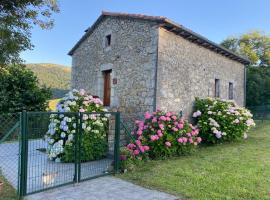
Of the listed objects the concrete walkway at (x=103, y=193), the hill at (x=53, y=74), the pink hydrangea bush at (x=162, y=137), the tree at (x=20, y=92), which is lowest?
the concrete walkway at (x=103, y=193)

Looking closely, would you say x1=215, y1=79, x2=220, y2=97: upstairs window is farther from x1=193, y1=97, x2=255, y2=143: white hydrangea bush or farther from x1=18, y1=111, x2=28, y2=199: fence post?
x1=18, y1=111, x2=28, y2=199: fence post

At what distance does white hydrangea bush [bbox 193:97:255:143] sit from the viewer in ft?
33.0

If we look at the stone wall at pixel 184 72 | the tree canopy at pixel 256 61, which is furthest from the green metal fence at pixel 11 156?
the tree canopy at pixel 256 61

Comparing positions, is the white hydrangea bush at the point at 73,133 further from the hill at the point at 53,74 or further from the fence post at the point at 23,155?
the hill at the point at 53,74

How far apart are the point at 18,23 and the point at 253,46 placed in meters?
25.9

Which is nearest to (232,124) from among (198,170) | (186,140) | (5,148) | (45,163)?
(186,140)

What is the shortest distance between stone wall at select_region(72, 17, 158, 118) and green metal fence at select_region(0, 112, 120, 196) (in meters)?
1.89

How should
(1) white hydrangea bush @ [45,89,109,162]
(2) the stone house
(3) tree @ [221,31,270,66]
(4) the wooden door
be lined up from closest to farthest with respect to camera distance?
1. (1) white hydrangea bush @ [45,89,109,162]
2. (2) the stone house
3. (4) the wooden door
4. (3) tree @ [221,31,270,66]

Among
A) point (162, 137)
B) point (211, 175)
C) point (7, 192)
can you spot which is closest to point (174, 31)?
point (162, 137)

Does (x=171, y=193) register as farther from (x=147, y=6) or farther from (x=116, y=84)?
(x=147, y=6)

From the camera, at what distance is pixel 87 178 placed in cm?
566

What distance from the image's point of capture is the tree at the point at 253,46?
26672 mm

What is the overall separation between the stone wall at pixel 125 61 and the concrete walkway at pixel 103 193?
4.19 metres

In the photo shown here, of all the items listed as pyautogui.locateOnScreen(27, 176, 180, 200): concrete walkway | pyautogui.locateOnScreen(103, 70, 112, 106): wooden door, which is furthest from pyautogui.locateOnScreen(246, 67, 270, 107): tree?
pyautogui.locateOnScreen(27, 176, 180, 200): concrete walkway
